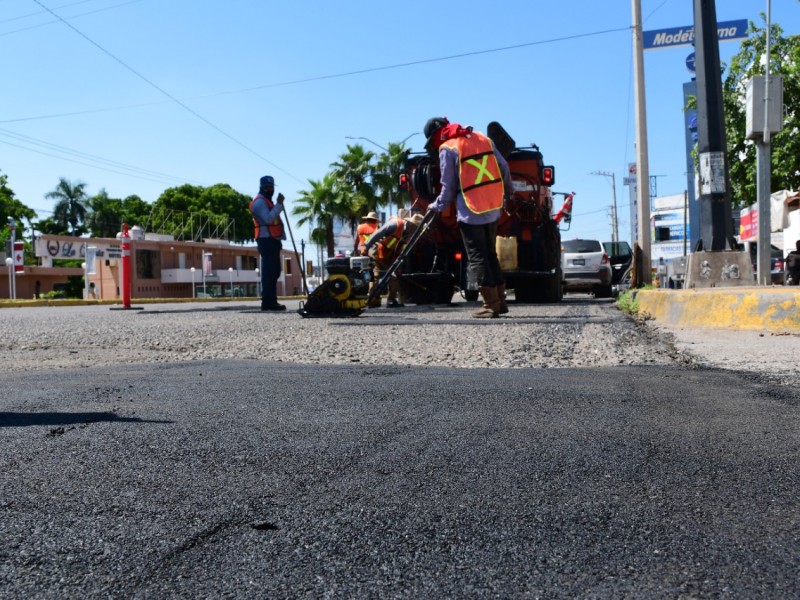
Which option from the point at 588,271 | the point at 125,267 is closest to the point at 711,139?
the point at 125,267

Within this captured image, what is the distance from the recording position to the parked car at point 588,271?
77.0ft

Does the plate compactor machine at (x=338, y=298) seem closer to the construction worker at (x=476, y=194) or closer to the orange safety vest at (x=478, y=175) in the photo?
the construction worker at (x=476, y=194)

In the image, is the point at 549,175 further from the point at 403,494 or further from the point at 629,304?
the point at 403,494

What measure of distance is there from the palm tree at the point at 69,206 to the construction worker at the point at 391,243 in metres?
95.3

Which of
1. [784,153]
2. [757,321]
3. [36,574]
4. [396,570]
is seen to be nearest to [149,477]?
[36,574]

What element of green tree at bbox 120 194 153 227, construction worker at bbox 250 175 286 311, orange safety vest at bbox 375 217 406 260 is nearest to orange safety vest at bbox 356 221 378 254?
orange safety vest at bbox 375 217 406 260

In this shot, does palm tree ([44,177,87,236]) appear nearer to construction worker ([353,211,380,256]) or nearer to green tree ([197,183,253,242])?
green tree ([197,183,253,242])

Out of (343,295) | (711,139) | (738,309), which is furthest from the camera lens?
(343,295)

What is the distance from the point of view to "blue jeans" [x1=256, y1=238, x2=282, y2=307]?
514 inches

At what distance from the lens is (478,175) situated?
376 inches

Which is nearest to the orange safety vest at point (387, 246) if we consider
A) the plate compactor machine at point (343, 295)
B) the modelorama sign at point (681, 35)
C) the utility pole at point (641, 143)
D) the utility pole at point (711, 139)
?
the plate compactor machine at point (343, 295)

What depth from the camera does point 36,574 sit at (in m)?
1.76

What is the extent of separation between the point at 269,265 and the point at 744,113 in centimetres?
2170

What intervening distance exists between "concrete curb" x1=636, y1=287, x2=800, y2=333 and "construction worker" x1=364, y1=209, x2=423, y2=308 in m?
4.63
